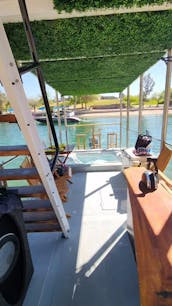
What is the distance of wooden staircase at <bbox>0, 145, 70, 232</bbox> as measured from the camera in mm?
1075

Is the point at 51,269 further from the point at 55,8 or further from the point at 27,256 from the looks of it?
the point at 55,8

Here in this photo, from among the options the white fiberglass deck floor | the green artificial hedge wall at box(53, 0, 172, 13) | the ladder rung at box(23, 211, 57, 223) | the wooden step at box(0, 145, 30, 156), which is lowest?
the white fiberglass deck floor

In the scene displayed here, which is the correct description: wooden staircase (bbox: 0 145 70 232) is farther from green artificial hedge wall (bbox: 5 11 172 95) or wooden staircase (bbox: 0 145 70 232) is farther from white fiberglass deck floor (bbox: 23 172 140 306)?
green artificial hedge wall (bbox: 5 11 172 95)

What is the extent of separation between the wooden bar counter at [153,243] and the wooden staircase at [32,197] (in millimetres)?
677

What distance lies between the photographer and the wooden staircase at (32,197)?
3.53ft

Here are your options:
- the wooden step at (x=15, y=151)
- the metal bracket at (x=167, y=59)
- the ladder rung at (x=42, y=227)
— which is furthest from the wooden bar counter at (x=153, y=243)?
the metal bracket at (x=167, y=59)

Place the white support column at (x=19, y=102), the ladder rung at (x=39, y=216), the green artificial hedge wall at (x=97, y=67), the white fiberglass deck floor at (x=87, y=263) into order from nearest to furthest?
the white support column at (x=19, y=102), the white fiberglass deck floor at (x=87, y=263), the ladder rung at (x=39, y=216), the green artificial hedge wall at (x=97, y=67)

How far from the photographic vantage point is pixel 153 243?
3.22ft

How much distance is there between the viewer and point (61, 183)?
332cm

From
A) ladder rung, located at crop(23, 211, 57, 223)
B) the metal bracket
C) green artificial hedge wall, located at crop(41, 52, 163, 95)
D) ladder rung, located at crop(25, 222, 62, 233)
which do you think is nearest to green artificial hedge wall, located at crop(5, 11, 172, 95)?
green artificial hedge wall, located at crop(41, 52, 163, 95)

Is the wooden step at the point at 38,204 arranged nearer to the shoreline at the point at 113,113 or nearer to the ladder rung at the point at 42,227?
the ladder rung at the point at 42,227

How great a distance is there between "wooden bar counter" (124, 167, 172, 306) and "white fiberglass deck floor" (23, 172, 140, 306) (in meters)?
0.73

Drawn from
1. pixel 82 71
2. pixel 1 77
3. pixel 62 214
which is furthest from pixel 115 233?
pixel 82 71

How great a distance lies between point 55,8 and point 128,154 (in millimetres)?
2683
